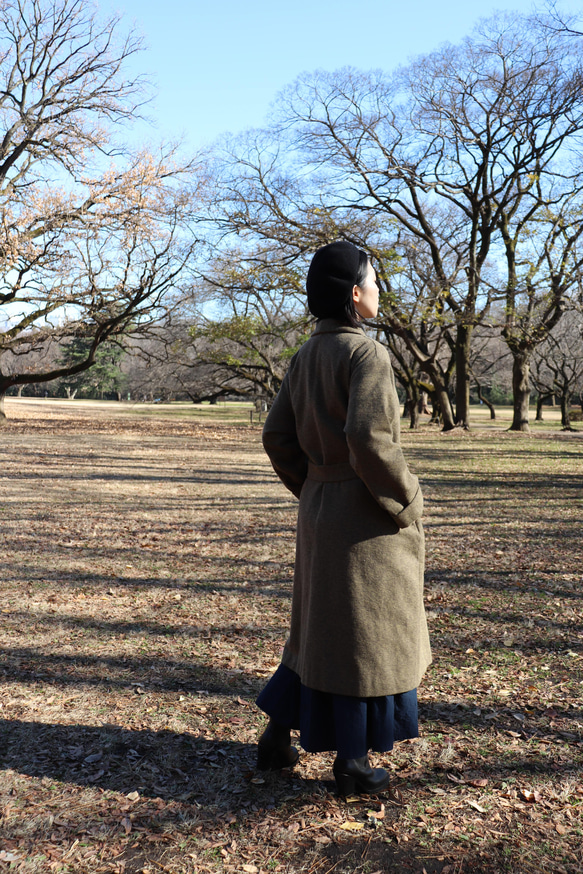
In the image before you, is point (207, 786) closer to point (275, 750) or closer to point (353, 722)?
point (275, 750)

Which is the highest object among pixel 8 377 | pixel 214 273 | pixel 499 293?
pixel 214 273

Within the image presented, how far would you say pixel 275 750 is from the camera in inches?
110

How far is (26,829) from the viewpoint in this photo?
2430mm

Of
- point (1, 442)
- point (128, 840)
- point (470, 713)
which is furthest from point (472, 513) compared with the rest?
point (1, 442)

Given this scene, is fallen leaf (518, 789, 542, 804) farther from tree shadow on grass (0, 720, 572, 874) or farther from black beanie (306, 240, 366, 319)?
black beanie (306, 240, 366, 319)

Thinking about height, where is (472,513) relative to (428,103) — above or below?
below

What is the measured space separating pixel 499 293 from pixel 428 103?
21.7ft

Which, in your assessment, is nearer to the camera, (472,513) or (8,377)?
(472,513)

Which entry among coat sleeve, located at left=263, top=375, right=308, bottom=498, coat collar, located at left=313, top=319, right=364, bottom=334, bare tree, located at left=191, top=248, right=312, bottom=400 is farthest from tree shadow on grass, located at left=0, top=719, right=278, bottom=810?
bare tree, located at left=191, top=248, right=312, bottom=400

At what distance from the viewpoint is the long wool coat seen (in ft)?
7.77

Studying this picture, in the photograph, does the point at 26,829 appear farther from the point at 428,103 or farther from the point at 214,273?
the point at 214,273

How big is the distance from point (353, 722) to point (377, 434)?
41.7 inches

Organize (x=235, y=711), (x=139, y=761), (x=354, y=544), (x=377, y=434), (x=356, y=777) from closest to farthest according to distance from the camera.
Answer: (x=377, y=434), (x=354, y=544), (x=356, y=777), (x=139, y=761), (x=235, y=711)

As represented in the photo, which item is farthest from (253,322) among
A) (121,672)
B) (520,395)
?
(121,672)
